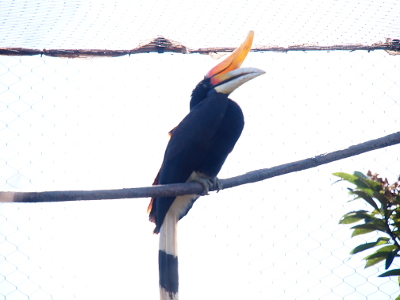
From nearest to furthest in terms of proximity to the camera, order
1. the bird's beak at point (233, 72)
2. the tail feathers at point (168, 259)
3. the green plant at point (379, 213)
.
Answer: the green plant at point (379, 213) → the tail feathers at point (168, 259) → the bird's beak at point (233, 72)

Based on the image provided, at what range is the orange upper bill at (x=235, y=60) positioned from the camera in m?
2.22

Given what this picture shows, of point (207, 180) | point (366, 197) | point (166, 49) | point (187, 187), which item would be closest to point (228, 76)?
point (166, 49)

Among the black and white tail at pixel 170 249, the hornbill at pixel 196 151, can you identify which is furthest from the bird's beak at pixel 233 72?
the black and white tail at pixel 170 249

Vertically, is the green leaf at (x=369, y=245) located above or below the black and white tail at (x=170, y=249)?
above

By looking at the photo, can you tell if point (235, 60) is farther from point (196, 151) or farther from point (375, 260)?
point (375, 260)

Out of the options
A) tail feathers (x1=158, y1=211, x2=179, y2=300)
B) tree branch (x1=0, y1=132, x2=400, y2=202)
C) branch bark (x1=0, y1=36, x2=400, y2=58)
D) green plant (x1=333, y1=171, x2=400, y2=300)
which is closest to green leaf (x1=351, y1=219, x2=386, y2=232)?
green plant (x1=333, y1=171, x2=400, y2=300)

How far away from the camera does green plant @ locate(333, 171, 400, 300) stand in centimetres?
138

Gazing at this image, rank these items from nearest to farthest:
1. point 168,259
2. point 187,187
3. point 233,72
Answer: point 187,187 → point 168,259 → point 233,72

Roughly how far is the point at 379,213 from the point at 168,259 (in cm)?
93

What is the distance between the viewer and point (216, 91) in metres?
2.25

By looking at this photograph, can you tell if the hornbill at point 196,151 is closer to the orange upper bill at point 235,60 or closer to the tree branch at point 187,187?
the orange upper bill at point 235,60

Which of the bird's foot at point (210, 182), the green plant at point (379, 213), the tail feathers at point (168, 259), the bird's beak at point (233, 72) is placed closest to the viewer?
the green plant at point (379, 213)

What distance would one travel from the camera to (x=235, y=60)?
2299 millimetres

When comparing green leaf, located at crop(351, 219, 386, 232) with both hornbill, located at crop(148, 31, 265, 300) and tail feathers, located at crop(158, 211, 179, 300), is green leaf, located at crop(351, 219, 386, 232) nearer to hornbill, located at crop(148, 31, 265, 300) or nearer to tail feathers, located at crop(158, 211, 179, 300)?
hornbill, located at crop(148, 31, 265, 300)
